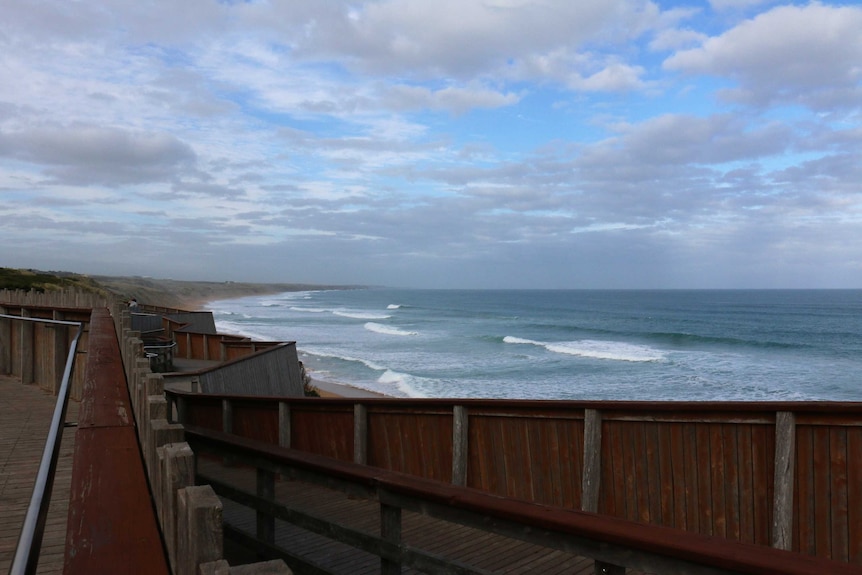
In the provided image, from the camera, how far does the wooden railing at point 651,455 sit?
4195 mm

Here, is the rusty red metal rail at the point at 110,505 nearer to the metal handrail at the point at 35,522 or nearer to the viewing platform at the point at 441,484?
the viewing platform at the point at 441,484

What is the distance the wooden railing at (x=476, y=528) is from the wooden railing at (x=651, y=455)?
1.72 meters

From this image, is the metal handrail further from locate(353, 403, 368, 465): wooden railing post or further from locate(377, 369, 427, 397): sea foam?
locate(377, 369, 427, 397): sea foam

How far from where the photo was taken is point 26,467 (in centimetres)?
529

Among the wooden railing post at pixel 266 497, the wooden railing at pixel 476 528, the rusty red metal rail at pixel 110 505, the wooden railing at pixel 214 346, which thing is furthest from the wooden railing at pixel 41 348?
the rusty red metal rail at pixel 110 505

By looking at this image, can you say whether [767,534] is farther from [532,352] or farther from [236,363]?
[532,352]

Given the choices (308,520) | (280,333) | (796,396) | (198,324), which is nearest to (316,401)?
(308,520)

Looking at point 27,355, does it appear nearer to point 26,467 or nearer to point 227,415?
point 227,415

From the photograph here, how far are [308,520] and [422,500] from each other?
973 mm

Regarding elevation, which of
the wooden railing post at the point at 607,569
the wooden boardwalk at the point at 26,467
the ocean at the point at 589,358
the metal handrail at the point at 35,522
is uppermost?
the metal handrail at the point at 35,522

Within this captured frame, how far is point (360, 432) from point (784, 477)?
3347 mm

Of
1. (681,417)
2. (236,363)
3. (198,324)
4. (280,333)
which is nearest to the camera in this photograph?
(681,417)

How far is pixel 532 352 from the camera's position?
4791 centimetres

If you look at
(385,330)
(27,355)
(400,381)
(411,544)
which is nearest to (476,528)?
(411,544)
